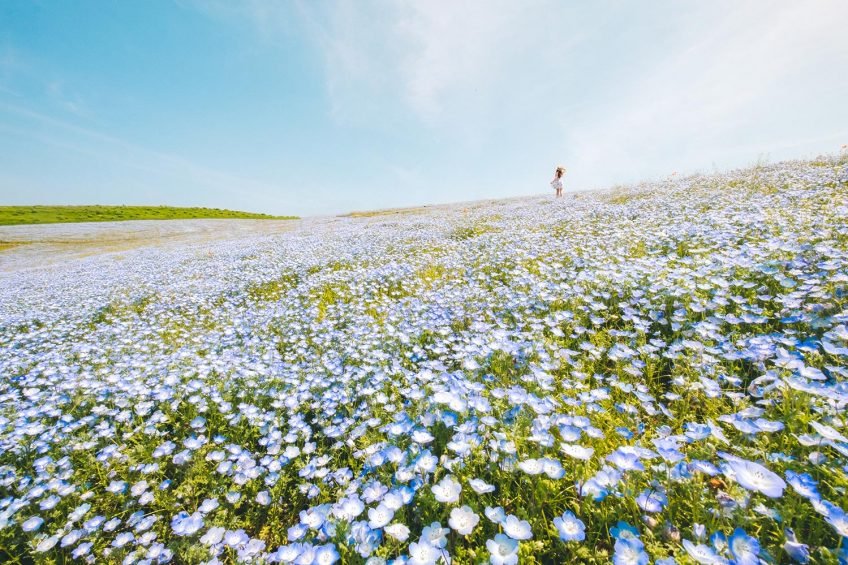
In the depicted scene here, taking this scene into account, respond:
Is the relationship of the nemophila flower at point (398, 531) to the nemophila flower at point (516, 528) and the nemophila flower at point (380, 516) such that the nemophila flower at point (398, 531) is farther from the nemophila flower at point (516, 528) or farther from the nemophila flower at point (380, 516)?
the nemophila flower at point (516, 528)

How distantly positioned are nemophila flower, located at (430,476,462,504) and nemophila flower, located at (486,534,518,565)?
29 cm

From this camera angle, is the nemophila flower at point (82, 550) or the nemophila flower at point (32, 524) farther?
the nemophila flower at point (32, 524)

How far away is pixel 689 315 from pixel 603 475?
254cm

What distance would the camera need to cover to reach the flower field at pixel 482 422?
1.85 metres

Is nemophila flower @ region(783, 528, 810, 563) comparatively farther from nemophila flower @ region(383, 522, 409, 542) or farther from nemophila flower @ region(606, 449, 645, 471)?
nemophila flower @ region(383, 522, 409, 542)

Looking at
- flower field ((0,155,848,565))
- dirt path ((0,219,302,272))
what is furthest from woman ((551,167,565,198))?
dirt path ((0,219,302,272))

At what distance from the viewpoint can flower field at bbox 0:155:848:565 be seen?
1846 mm

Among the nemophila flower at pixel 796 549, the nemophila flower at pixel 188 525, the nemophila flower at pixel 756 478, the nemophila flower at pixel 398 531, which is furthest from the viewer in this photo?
the nemophila flower at pixel 188 525

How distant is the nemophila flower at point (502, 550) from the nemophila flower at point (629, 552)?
1.42ft

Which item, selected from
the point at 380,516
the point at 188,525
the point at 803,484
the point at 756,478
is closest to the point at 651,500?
the point at 756,478

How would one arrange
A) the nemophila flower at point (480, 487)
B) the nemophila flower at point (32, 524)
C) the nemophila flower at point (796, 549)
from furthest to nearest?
the nemophila flower at point (32, 524), the nemophila flower at point (480, 487), the nemophila flower at point (796, 549)

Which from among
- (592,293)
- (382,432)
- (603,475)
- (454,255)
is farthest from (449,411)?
(454,255)

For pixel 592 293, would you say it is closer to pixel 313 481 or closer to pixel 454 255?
pixel 313 481

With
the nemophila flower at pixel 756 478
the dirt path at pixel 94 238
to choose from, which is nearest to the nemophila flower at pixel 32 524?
the nemophila flower at pixel 756 478
